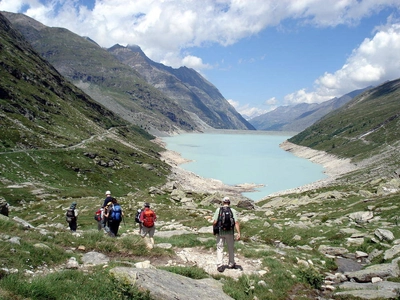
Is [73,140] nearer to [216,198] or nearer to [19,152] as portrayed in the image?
[19,152]

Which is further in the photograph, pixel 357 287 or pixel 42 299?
pixel 357 287

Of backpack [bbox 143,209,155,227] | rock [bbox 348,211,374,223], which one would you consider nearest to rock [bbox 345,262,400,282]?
backpack [bbox 143,209,155,227]

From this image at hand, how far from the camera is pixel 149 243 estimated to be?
47.9 feet

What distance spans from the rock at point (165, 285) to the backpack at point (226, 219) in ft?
10.5

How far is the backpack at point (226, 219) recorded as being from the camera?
13031 millimetres

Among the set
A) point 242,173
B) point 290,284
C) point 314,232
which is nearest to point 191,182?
point 242,173

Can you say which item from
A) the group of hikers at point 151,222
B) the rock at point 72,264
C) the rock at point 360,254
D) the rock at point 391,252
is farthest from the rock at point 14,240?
the rock at point 360,254

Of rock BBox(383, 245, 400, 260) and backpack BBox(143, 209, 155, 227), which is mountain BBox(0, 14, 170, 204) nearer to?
backpack BBox(143, 209, 155, 227)

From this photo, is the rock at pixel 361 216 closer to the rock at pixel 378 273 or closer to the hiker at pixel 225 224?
the rock at pixel 378 273

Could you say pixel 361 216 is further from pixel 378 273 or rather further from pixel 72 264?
pixel 72 264

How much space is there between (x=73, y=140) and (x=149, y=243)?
126179 millimetres

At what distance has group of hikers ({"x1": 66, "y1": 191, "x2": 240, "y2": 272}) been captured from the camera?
1310 centimetres

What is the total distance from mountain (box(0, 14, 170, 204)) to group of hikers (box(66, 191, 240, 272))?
40.4 m

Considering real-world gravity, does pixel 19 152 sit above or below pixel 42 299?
above
